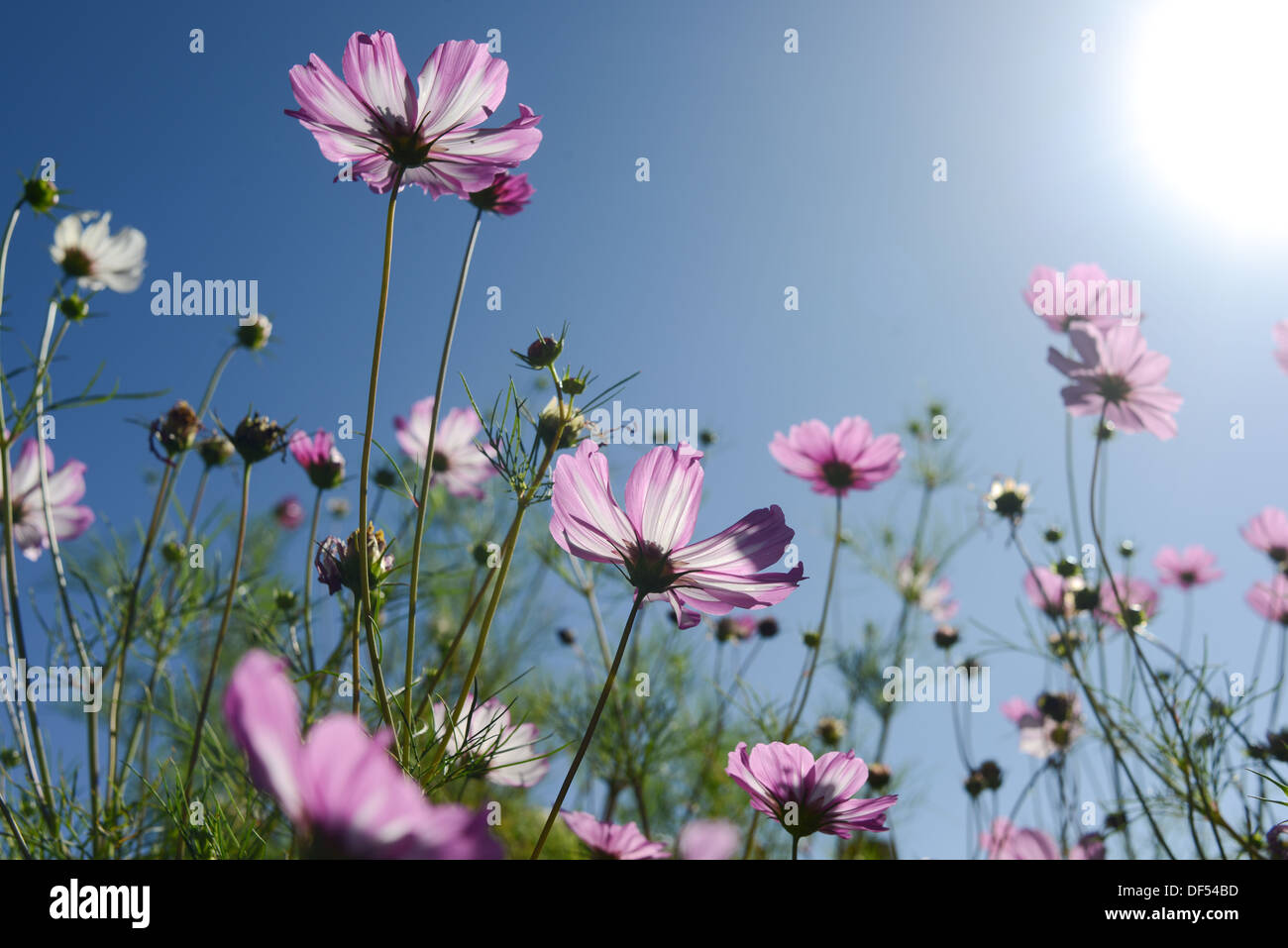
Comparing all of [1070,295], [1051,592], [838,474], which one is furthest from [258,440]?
[1051,592]

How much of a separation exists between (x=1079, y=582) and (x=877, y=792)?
516 mm

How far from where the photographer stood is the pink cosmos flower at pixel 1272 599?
136 centimetres

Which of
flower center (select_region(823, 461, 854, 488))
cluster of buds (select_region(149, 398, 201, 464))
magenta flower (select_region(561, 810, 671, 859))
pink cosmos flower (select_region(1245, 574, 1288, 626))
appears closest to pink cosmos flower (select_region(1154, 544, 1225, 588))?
pink cosmos flower (select_region(1245, 574, 1288, 626))

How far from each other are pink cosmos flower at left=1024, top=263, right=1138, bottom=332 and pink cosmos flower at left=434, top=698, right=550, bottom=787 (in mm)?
1103

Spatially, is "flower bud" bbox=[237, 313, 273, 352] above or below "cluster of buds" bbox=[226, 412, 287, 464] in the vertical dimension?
above

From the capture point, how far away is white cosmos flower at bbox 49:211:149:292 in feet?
3.12

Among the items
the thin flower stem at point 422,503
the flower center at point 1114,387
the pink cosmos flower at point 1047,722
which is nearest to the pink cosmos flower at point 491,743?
the thin flower stem at point 422,503

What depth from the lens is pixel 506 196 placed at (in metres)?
0.64

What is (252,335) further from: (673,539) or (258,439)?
(673,539)

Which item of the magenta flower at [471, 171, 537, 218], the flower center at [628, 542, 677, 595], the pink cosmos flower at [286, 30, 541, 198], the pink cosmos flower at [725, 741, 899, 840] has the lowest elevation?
the pink cosmos flower at [725, 741, 899, 840]

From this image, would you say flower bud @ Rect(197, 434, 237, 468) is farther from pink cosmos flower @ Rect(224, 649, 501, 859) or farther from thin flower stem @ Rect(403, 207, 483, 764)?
pink cosmos flower @ Rect(224, 649, 501, 859)
